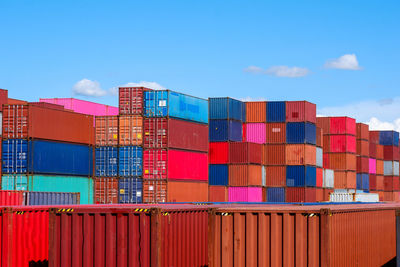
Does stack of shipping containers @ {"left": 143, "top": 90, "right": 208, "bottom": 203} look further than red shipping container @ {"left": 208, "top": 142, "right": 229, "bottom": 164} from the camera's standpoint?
No

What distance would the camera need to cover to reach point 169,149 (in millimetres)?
51938

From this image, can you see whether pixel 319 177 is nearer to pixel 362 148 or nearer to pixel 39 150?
pixel 362 148

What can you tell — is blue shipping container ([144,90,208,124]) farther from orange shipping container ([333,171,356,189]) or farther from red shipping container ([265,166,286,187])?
orange shipping container ([333,171,356,189])

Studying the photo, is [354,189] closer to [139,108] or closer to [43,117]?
[139,108]

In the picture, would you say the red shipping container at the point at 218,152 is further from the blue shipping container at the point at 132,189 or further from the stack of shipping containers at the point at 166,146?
the blue shipping container at the point at 132,189

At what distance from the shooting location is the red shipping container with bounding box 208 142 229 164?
6431 centimetres

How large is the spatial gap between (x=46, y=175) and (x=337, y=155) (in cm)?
4707

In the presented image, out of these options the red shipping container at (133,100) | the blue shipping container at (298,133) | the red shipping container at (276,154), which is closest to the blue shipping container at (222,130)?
the red shipping container at (276,154)

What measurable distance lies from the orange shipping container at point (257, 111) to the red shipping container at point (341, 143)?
19370 mm

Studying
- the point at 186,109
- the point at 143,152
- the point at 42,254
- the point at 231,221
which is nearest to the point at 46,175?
the point at 143,152

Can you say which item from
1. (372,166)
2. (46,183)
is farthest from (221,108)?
(372,166)

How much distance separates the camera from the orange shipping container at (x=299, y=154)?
6650cm

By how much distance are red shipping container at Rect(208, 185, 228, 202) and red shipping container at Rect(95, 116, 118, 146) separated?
14413 mm

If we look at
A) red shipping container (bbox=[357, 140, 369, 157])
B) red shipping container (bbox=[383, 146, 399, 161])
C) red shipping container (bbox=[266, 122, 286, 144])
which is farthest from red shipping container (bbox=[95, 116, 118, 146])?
red shipping container (bbox=[383, 146, 399, 161])
